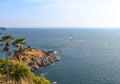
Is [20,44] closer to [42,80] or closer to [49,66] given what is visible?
[42,80]

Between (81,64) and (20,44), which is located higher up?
(20,44)

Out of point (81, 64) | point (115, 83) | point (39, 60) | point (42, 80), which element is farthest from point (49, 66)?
point (42, 80)

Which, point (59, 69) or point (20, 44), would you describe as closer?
point (20, 44)

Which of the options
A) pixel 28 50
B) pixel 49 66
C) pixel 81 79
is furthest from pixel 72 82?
pixel 28 50

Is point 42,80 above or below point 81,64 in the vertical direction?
above

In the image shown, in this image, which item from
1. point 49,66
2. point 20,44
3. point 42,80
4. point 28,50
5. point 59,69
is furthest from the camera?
point 28,50

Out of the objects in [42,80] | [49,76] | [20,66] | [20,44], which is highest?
[20,44]

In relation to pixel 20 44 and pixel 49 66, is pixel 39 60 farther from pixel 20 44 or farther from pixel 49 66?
pixel 20 44

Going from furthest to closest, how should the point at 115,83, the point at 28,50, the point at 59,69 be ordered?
the point at 28,50 < the point at 59,69 < the point at 115,83

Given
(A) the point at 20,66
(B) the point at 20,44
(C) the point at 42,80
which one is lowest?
(C) the point at 42,80
